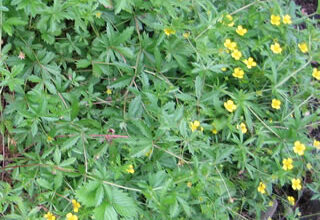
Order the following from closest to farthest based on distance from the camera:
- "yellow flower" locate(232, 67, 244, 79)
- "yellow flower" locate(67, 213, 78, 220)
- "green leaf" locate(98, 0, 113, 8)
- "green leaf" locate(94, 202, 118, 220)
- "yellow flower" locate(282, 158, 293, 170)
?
1. "green leaf" locate(94, 202, 118, 220)
2. "yellow flower" locate(67, 213, 78, 220)
3. "green leaf" locate(98, 0, 113, 8)
4. "yellow flower" locate(282, 158, 293, 170)
5. "yellow flower" locate(232, 67, 244, 79)

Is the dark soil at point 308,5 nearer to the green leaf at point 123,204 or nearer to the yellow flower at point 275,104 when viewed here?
the yellow flower at point 275,104

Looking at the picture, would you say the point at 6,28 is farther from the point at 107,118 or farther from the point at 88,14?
the point at 107,118

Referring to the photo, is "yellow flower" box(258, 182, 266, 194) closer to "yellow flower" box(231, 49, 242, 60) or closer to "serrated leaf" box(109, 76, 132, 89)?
"yellow flower" box(231, 49, 242, 60)

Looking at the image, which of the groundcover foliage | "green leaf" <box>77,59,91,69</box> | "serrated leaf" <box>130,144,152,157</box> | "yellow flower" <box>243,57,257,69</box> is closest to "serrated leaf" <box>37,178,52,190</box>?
the groundcover foliage

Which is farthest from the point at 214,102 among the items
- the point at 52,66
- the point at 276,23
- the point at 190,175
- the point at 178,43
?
the point at 52,66

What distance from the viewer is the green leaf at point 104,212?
4.68ft

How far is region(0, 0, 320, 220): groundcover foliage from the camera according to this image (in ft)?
5.69

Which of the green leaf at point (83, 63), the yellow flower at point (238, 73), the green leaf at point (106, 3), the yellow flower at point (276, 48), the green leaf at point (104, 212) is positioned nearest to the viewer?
the green leaf at point (104, 212)

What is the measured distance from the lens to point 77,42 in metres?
2.07

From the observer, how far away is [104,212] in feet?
4.75

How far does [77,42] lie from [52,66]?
210mm

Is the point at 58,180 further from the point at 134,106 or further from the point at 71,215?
the point at 134,106

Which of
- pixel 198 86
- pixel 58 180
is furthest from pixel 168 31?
pixel 58 180

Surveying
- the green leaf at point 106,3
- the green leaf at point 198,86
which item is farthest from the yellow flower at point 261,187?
the green leaf at point 106,3
